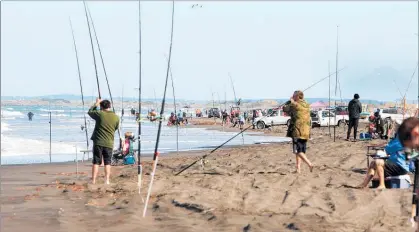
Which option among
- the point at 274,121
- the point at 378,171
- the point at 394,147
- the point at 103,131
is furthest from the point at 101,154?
the point at 274,121

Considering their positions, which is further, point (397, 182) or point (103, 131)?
point (103, 131)

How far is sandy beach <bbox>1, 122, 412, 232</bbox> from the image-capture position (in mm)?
7277

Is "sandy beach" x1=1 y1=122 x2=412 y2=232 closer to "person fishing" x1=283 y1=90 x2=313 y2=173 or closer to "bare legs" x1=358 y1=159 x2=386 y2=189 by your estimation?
"bare legs" x1=358 y1=159 x2=386 y2=189

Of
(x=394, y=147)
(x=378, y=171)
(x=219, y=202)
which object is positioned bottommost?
(x=219, y=202)

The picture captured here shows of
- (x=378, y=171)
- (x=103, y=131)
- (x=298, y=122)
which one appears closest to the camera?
(x=378, y=171)

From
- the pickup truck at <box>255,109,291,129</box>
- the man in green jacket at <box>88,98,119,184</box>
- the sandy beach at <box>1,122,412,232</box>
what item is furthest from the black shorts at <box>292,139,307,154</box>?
the pickup truck at <box>255,109,291,129</box>

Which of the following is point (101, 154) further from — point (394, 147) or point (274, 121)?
point (274, 121)

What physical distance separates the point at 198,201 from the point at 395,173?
2.65 metres

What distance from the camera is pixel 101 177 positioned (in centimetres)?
1210

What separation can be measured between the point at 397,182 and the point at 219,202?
2383 mm

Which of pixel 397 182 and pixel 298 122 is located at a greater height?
pixel 298 122

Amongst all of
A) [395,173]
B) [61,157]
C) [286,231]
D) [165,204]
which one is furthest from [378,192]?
[61,157]

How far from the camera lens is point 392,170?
349 inches

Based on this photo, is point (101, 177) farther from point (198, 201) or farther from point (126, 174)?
point (198, 201)
